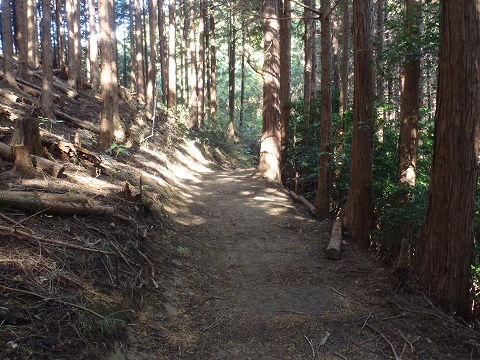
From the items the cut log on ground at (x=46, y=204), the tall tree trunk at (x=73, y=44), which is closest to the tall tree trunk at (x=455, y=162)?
the cut log on ground at (x=46, y=204)

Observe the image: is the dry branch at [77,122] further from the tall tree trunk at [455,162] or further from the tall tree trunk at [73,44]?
the tall tree trunk at [455,162]

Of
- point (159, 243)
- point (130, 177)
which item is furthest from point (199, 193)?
point (159, 243)

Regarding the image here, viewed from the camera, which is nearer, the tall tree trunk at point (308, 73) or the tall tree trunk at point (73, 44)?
the tall tree trunk at point (308, 73)

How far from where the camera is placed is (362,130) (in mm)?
7961

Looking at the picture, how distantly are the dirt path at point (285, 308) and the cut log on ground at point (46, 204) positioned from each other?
145 centimetres

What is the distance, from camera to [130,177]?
29.0 feet

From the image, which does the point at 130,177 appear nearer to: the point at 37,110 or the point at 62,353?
the point at 37,110

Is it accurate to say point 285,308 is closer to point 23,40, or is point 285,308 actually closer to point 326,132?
point 326,132

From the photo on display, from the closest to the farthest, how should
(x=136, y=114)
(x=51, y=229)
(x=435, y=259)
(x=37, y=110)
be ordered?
(x=51, y=229), (x=435, y=259), (x=37, y=110), (x=136, y=114)

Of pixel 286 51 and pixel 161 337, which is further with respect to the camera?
pixel 286 51

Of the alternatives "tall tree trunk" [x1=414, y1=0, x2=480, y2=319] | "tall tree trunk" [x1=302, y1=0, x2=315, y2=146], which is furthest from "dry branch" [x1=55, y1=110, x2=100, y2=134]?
"tall tree trunk" [x1=414, y1=0, x2=480, y2=319]

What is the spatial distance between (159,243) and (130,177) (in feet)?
9.60

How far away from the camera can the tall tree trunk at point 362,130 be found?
7820 millimetres

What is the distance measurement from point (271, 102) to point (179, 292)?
927 centimetres
